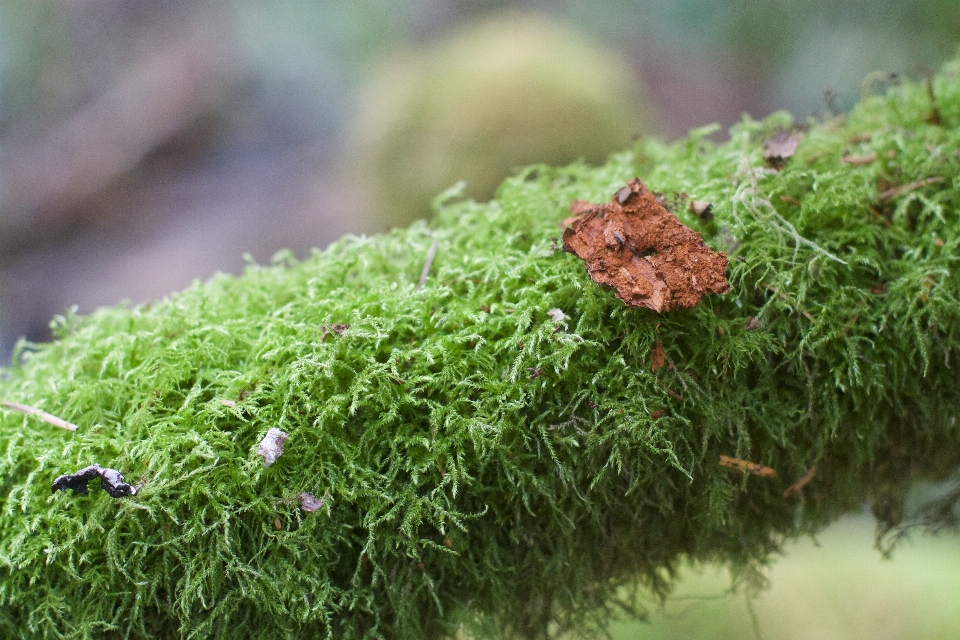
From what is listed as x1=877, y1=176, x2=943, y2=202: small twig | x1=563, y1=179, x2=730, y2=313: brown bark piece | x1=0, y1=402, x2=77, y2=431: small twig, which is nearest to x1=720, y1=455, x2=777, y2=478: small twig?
x1=563, y1=179, x2=730, y2=313: brown bark piece

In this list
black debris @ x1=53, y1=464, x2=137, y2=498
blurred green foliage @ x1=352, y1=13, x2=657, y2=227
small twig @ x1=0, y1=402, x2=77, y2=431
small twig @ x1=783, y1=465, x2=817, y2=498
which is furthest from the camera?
blurred green foliage @ x1=352, y1=13, x2=657, y2=227

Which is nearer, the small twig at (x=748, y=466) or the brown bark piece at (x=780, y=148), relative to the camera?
the small twig at (x=748, y=466)

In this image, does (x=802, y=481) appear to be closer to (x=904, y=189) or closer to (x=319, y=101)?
(x=904, y=189)

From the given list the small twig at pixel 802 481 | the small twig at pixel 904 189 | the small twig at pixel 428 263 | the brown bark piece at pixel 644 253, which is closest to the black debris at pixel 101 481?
the small twig at pixel 428 263

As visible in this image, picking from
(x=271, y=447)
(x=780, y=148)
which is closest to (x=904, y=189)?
(x=780, y=148)

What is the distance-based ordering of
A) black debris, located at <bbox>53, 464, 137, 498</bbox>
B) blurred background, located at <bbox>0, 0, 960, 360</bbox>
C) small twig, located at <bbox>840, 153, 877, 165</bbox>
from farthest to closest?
A: blurred background, located at <bbox>0, 0, 960, 360</bbox>
small twig, located at <bbox>840, 153, 877, 165</bbox>
black debris, located at <bbox>53, 464, 137, 498</bbox>

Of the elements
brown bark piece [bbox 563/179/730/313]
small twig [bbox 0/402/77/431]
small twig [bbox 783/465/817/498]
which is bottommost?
small twig [bbox 783/465/817/498]

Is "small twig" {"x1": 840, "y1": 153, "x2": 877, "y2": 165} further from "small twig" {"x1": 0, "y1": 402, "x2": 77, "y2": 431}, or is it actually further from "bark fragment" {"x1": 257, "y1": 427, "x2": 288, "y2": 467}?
"small twig" {"x1": 0, "y1": 402, "x2": 77, "y2": 431}

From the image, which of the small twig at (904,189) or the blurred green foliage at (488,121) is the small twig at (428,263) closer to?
the small twig at (904,189)
